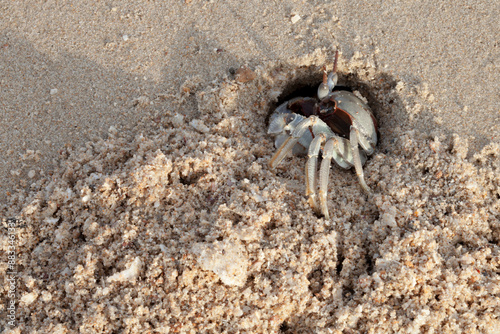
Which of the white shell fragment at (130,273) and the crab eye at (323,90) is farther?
the crab eye at (323,90)

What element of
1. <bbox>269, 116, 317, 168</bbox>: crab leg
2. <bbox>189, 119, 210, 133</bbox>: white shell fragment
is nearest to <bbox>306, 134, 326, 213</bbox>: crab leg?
<bbox>269, 116, 317, 168</bbox>: crab leg

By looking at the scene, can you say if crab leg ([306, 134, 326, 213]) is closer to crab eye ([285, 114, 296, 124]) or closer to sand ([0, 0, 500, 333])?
sand ([0, 0, 500, 333])

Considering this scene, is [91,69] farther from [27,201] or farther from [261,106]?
[261,106]

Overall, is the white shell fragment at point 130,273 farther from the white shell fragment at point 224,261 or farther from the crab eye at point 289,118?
the crab eye at point 289,118

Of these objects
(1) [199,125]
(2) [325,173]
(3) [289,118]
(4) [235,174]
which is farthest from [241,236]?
(3) [289,118]

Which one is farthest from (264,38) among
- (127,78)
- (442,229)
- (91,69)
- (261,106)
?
(442,229)

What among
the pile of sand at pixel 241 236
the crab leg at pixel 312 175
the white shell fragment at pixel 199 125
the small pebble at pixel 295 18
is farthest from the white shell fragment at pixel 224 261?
the small pebble at pixel 295 18

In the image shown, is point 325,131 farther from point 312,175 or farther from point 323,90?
point 312,175
